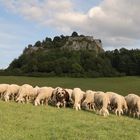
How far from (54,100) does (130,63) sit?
261ft

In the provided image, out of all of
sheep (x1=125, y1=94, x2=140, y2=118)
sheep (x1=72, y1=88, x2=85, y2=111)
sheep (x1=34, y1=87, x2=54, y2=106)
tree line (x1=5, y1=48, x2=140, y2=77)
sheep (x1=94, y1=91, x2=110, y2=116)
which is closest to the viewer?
sheep (x1=94, y1=91, x2=110, y2=116)

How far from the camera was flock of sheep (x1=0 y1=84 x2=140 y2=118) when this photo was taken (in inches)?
1108

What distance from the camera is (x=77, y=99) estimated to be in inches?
1152

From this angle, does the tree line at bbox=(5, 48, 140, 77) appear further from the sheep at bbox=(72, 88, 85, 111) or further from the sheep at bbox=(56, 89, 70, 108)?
the sheep at bbox=(56, 89, 70, 108)

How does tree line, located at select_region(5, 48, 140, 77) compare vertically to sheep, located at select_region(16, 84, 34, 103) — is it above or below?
above

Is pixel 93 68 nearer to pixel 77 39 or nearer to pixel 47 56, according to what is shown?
pixel 47 56

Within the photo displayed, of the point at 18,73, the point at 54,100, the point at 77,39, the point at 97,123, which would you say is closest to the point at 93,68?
the point at 18,73

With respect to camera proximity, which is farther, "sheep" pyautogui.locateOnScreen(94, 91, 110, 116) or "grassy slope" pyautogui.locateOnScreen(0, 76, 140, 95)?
"grassy slope" pyautogui.locateOnScreen(0, 76, 140, 95)

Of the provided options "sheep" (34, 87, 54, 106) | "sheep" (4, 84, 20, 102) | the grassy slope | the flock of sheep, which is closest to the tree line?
the grassy slope

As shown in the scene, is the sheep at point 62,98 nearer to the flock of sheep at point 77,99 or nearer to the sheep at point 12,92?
the flock of sheep at point 77,99

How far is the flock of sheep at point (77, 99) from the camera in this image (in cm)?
2814

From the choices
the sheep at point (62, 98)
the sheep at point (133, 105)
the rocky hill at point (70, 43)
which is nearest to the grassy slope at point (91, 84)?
the sheep at point (62, 98)

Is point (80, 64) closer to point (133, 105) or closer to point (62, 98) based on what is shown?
point (62, 98)

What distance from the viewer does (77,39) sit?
16662cm
